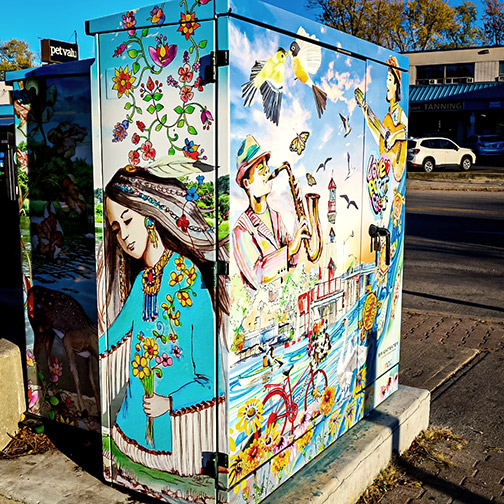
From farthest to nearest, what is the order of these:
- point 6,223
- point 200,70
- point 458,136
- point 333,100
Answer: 1. point 458,136
2. point 6,223
3. point 333,100
4. point 200,70

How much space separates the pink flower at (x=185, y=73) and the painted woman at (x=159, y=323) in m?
0.41

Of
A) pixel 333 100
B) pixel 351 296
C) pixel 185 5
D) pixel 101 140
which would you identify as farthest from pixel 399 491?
pixel 185 5

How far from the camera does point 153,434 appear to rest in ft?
10.6

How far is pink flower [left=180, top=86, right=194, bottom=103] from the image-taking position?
2.93m

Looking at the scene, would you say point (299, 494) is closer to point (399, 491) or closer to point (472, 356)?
point (399, 491)

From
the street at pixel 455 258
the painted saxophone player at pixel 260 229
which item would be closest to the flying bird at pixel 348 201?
the painted saxophone player at pixel 260 229

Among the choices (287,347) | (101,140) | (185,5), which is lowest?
(287,347)

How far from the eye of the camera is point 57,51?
4539 mm

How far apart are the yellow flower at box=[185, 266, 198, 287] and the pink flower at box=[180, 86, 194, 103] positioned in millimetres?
728

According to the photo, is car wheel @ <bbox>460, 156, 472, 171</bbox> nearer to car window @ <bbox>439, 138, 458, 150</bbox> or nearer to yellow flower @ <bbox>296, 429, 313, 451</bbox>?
car window @ <bbox>439, 138, 458, 150</bbox>

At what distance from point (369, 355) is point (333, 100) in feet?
5.23

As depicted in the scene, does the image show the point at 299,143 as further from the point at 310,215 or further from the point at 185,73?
the point at 185,73

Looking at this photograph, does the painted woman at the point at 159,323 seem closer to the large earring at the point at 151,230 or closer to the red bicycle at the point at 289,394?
the large earring at the point at 151,230

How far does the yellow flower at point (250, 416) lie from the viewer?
3105mm
